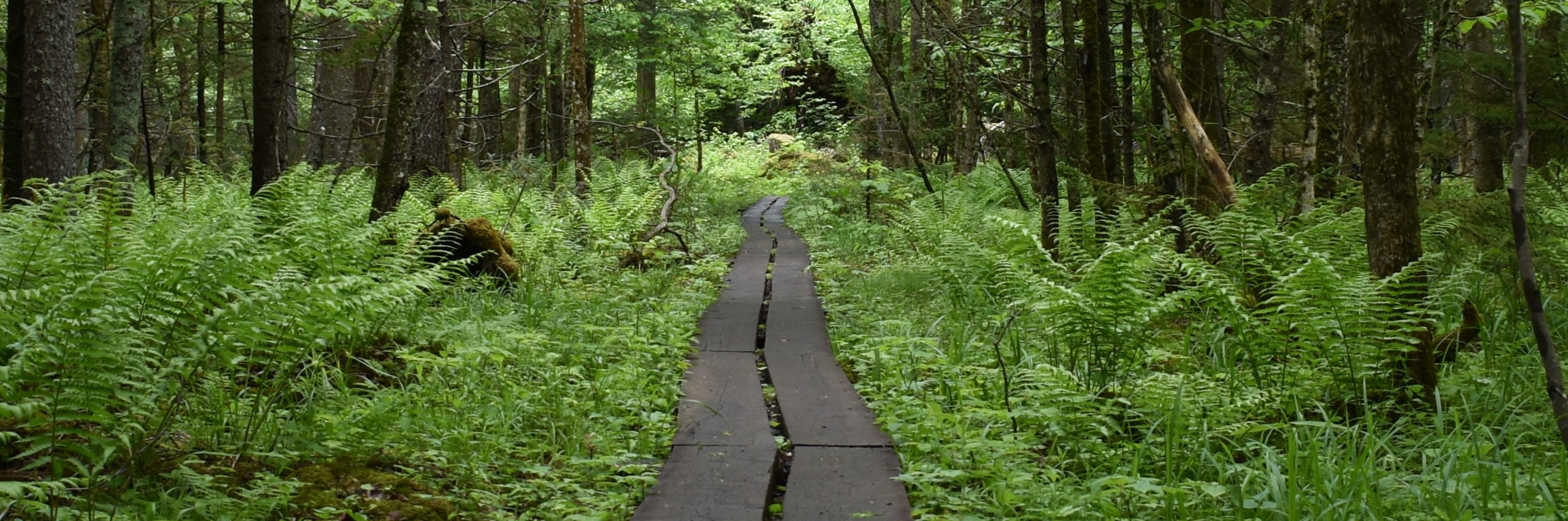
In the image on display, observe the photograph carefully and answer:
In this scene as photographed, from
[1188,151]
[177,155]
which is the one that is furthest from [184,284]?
[177,155]

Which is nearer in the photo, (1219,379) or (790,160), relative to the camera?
(1219,379)

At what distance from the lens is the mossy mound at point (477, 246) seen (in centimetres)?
794

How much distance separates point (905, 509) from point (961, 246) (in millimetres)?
4595

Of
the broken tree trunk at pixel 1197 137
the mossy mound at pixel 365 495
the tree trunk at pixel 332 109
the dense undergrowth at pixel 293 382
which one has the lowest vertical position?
the mossy mound at pixel 365 495

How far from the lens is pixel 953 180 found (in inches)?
589

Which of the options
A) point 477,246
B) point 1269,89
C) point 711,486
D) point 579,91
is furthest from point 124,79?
point 1269,89

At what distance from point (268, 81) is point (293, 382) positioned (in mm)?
5473

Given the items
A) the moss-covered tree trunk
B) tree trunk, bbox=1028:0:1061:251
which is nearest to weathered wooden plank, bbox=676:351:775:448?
tree trunk, bbox=1028:0:1061:251

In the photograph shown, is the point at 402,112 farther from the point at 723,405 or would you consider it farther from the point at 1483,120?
the point at 1483,120

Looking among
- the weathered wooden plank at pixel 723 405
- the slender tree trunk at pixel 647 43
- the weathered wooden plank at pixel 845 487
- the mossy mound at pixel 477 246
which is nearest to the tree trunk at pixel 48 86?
the mossy mound at pixel 477 246

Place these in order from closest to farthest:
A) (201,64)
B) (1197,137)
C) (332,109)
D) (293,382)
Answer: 1. (293,382)
2. (1197,137)
3. (201,64)
4. (332,109)

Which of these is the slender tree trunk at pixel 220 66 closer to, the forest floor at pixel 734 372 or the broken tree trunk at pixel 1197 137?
the forest floor at pixel 734 372

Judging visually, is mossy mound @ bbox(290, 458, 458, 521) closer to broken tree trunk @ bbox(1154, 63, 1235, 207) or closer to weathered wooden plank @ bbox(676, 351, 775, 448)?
weathered wooden plank @ bbox(676, 351, 775, 448)

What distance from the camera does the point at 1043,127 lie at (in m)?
8.18
